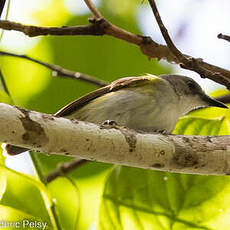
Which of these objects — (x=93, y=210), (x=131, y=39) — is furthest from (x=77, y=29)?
(x=93, y=210)

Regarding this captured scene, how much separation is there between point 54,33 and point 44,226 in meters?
1.05

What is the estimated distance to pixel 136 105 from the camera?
131 inches

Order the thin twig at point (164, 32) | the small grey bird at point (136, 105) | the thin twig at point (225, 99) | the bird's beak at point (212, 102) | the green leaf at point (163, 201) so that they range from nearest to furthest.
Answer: the thin twig at point (164, 32) → the green leaf at point (163, 201) → the small grey bird at point (136, 105) → the bird's beak at point (212, 102) → the thin twig at point (225, 99)

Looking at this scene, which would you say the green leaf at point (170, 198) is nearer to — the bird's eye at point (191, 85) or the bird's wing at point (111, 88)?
the bird's wing at point (111, 88)

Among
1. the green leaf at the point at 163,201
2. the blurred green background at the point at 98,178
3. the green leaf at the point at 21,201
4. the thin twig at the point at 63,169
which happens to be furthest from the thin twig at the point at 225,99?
the green leaf at the point at 21,201

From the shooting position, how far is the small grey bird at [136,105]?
129 inches

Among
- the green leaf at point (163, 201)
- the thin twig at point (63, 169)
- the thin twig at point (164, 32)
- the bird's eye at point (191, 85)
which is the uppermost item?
the bird's eye at point (191, 85)

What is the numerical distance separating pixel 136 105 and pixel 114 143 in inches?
40.8

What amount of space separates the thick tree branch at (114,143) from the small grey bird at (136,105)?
Answer: 774 mm

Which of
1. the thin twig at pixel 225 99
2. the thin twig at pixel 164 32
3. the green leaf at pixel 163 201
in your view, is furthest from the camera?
the thin twig at pixel 225 99

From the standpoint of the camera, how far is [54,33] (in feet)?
9.35

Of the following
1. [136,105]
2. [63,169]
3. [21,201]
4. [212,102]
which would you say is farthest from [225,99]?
[21,201]

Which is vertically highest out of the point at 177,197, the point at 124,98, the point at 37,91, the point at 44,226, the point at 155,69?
the point at 155,69

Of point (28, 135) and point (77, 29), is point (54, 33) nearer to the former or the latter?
point (77, 29)
